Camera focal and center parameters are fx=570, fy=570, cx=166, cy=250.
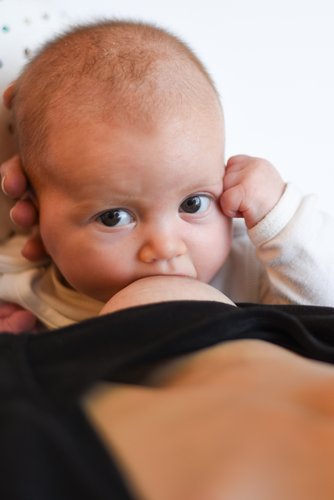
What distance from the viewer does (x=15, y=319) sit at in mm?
775

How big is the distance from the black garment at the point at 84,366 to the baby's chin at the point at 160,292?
0.24 feet

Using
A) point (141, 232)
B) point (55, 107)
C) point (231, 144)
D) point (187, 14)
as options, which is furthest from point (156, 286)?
point (187, 14)

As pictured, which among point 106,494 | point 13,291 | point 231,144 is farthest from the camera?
point 231,144

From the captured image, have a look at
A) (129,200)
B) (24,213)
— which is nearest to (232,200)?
(129,200)

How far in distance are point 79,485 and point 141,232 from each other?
35cm

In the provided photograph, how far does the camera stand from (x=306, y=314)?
56cm

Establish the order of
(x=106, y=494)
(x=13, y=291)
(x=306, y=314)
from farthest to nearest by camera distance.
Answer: (x=13, y=291) < (x=306, y=314) < (x=106, y=494)

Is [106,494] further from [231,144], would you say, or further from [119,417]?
[231,144]

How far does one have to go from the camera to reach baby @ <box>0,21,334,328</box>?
1.92ft

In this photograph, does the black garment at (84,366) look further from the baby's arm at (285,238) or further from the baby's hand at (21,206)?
the baby's hand at (21,206)

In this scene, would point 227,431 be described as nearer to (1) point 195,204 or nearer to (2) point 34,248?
(1) point 195,204

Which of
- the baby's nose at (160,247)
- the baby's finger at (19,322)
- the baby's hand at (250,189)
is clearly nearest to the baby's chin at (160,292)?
the baby's nose at (160,247)

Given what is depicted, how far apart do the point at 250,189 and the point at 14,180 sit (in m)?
0.28

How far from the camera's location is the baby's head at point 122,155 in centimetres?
58
